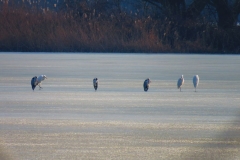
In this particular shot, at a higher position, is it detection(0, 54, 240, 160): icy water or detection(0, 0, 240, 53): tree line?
detection(0, 0, 240, 53): tree line

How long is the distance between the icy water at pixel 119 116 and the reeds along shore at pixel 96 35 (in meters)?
5.48

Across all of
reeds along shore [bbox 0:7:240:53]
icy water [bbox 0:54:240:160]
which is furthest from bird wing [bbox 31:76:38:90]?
reeds along shore [bbox 0:7:240:53]

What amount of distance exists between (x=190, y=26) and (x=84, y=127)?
14.2m

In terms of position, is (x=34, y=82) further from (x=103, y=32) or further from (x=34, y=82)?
(x=103, y=32)

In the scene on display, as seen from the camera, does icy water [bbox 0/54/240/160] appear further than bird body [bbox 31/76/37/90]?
No

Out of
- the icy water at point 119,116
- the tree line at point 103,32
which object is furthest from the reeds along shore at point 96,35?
the icy water at point 119,116

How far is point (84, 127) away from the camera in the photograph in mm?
5273

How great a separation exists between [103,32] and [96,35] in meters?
0.26

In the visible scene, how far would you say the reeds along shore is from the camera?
53.8 feet

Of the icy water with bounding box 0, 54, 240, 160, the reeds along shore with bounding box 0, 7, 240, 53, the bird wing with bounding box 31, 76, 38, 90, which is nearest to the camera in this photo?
the icy water with bounding box 0, 54, 240, 160

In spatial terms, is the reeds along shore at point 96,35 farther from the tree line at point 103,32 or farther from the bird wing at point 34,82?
the bird wing at point 34,82

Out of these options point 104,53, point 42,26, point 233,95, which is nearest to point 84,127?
point 233,95

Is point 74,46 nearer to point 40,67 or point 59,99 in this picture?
point 40,67

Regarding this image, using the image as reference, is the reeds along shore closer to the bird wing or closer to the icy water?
the icy water
